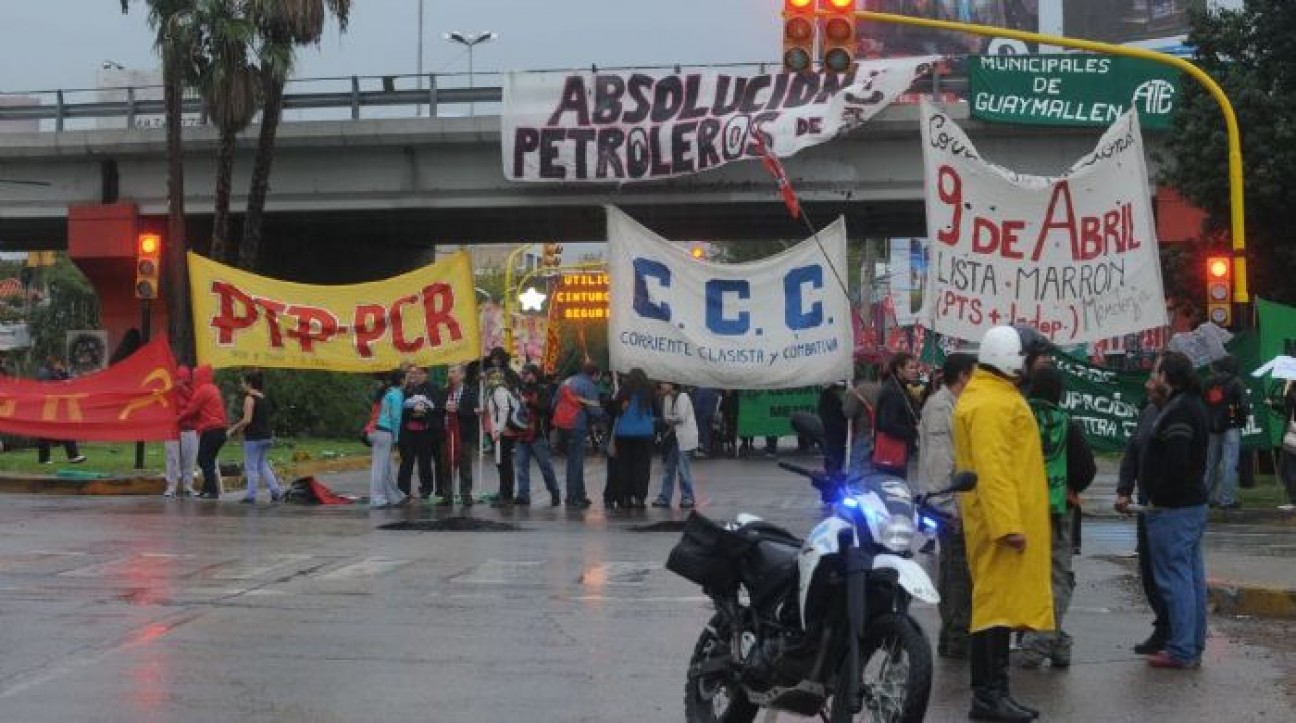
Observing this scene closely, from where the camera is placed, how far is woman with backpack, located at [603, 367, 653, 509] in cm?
→ 2030

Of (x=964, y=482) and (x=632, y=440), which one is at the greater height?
(x=964, y=482)

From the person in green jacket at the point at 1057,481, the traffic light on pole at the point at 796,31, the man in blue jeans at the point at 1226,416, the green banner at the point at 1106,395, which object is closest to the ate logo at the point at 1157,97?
the green banner at the point at 1106,395

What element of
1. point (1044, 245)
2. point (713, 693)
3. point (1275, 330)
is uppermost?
point (1044, 245)

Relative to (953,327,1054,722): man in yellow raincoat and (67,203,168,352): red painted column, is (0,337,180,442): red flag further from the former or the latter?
(953,327,1054,722): man in yellow raincoat

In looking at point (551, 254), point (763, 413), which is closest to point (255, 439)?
point (763, 413)

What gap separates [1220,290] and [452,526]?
8.49 metres

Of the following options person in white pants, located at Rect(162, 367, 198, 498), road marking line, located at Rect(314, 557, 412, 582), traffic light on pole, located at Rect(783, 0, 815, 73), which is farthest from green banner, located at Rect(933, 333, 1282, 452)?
person in white pants, located at Rect(162, 367, 198, 498)

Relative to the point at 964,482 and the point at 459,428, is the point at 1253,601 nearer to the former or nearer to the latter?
the point at 964,482

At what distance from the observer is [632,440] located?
2045cm

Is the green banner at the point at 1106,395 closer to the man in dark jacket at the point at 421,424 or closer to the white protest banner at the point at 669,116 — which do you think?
the man in dark jacket at the point at 421,424

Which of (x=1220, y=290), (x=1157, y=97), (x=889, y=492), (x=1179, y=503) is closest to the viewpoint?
(x=889, y=492)

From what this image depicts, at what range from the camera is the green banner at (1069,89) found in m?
32.6

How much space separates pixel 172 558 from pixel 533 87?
20931 mm

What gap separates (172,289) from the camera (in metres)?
37.6
